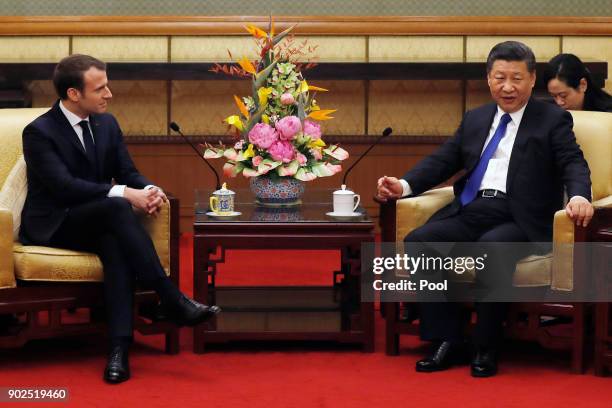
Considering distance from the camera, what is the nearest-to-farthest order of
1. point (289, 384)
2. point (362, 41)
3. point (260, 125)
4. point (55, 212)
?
point (289, 384)
point (55, 212)
point (260, 125)
point (362, 41)

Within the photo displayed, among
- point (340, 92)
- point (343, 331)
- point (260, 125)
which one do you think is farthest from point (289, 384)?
point (340, 92)

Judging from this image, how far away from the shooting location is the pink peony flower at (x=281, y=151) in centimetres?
423

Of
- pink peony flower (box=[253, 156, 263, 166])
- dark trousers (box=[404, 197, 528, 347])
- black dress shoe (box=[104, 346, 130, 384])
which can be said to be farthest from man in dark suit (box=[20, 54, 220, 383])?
dark trousers (box=[404, 197, 528, 347])

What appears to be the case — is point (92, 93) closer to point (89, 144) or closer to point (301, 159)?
point (89, 144)

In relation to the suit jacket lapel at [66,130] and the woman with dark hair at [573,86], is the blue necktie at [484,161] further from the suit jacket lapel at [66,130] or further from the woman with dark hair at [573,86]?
the suit jacket lapel at [66,130]

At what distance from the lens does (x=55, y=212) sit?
393cm

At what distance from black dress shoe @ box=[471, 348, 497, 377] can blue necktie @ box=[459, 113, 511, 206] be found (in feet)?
1.92

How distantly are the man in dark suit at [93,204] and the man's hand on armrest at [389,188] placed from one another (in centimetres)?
75

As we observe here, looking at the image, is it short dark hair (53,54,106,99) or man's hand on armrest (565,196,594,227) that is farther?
short dark hair (53,54,106,99)

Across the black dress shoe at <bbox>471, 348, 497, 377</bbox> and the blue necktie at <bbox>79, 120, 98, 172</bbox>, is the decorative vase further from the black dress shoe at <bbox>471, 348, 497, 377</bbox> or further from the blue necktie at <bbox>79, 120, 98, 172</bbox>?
the black dress shoe at <bbox>471, 348, 497, 377</bbox>

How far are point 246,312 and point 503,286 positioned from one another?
1043mm

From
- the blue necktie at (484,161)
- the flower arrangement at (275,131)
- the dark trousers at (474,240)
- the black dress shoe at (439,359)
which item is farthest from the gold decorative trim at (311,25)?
the black dress shoe at (439,359)

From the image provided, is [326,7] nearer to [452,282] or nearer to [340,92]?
[340,92]

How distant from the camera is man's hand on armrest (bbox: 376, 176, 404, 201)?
4.04m
